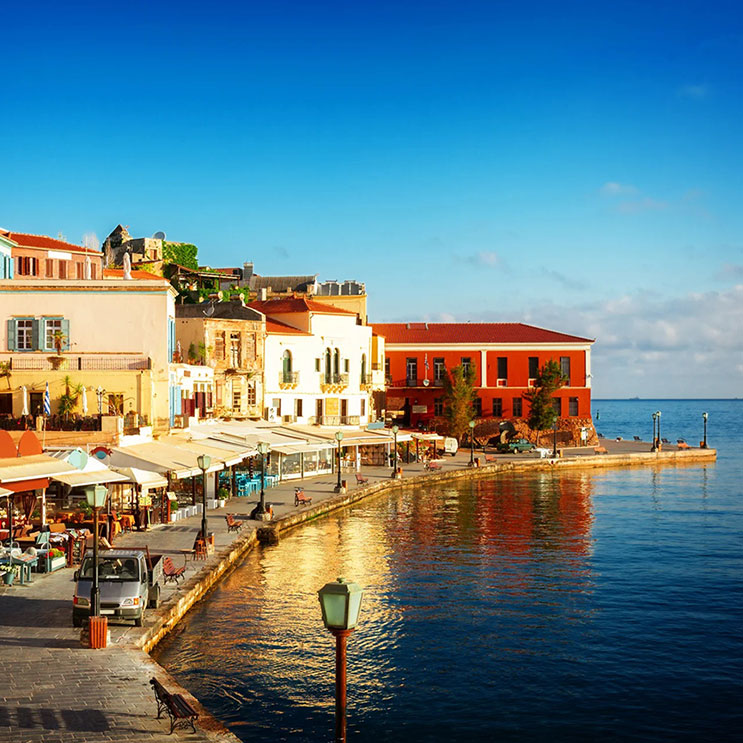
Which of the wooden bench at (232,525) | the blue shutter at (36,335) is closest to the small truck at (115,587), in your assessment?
the wooden bench at (232,525)

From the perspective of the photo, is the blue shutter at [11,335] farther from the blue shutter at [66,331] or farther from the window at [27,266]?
the window at [27,266]

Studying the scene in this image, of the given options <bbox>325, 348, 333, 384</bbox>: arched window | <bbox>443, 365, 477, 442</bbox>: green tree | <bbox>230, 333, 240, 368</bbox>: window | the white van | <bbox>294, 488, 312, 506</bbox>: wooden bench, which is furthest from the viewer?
<bbox>443, 365, 477, 442</bbox>: green tree

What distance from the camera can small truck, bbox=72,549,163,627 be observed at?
745 inches

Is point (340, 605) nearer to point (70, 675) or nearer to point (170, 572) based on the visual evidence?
point (70, 675)

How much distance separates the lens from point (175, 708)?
1357cm

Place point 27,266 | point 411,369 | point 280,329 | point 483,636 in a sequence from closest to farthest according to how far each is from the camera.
→ point 483,636 → point 27,266 → point 280,329 → point 411,369

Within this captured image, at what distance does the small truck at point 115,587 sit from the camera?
18.9 meters

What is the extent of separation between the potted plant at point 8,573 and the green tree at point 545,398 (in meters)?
57.5

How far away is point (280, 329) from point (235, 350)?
5410 mm

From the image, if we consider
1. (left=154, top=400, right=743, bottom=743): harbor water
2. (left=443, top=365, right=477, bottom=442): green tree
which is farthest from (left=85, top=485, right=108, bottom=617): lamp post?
(left=443, top=365, right=477, bottom=442): green tree

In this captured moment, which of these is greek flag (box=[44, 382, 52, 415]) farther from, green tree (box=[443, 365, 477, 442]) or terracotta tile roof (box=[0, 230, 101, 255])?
green tree (box=[443, 365, 477, 442])

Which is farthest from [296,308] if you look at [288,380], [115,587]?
[115,587]

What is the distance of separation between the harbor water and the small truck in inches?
46.9

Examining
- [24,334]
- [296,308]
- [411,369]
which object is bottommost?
[411,369]
